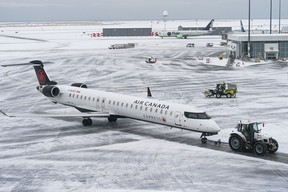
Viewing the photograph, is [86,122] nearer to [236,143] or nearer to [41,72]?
[41,72]

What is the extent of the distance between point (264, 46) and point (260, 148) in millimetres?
64526

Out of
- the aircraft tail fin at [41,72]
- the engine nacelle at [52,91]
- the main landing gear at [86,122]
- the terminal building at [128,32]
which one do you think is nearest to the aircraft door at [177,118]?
the main landing gear at [86,122]

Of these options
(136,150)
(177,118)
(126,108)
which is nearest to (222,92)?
(126,108)

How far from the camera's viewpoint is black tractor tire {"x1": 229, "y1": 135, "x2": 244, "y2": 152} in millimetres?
24891

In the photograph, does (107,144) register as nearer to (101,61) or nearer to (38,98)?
(38,98)

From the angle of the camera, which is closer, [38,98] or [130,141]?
[130,141]

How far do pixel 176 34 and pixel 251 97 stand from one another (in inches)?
5141

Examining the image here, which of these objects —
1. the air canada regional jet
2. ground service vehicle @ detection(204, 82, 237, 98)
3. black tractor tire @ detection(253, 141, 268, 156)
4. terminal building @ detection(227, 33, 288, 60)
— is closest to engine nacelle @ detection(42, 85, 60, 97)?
the air canada regional jet

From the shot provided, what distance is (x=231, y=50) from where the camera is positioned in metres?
91.4

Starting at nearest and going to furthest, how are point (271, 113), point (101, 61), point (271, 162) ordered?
point (271, 162) < point (271, 113) < point (101, 61)

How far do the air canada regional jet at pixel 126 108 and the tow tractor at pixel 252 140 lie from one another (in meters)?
1.56

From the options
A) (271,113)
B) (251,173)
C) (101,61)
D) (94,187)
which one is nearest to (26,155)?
(94,187)

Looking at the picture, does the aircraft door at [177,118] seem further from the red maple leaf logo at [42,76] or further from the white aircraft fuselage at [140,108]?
the red maple leaf logo at [42,76]

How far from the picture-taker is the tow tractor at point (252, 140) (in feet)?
79.6
